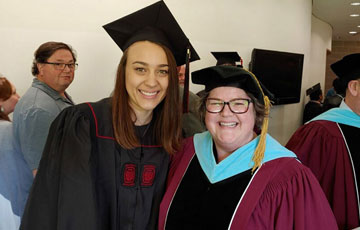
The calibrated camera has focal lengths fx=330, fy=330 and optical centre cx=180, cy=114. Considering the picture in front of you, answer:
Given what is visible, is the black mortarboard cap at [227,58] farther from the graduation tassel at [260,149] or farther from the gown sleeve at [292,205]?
the gown sleeve at [292,205]

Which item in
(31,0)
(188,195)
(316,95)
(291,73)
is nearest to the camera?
(188,195)

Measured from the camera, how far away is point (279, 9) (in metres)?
6.11

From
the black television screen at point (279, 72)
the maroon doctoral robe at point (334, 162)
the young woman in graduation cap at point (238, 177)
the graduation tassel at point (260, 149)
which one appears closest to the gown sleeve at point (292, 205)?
the young woman in graduation cap at point (238, 177)

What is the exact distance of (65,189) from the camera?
61.2 inches

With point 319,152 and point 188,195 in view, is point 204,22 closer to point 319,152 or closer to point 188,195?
point 319,152

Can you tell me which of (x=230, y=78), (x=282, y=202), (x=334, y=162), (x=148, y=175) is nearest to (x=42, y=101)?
(x=148, y=175)

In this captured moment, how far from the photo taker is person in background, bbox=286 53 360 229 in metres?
2.11

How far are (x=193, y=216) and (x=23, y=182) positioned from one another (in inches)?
60.6

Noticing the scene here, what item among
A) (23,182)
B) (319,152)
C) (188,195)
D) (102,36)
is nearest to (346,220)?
(319,152)

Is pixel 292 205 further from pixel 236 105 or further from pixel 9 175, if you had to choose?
pixel 9 175

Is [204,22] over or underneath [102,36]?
over

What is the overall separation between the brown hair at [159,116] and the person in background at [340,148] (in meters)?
0.94

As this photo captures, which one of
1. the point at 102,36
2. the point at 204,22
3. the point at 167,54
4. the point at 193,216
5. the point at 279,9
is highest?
the point at 279,9

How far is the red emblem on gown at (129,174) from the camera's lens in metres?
1.67
